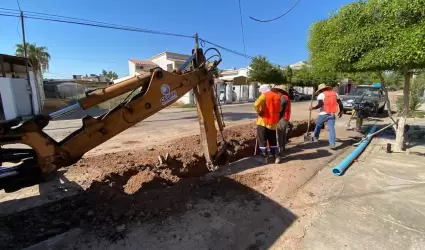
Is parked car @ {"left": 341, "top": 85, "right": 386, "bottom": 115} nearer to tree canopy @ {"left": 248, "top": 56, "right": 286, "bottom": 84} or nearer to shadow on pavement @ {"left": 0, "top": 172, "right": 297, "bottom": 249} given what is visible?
shadow on pavement @ {"left": 0, "top": 172, "right": 297, "bottom": 249}

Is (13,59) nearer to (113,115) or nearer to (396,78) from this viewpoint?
(113,115)

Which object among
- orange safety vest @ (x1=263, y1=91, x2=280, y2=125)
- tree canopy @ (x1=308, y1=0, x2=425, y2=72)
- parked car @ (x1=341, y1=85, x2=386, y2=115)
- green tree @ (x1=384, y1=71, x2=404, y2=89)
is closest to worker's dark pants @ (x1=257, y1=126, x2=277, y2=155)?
orange safety vest @ (x1=263, y1=91, x2=280, y2=125)

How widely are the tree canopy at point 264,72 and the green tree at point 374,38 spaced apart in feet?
84.4

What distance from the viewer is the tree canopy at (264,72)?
3194 centimetres

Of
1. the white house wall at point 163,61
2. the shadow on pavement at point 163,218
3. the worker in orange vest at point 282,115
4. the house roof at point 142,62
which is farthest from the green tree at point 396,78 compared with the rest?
the house roof at point 142,62

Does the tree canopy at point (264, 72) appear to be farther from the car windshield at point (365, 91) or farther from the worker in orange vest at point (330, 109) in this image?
the worker in orange vest at point (330, 109)

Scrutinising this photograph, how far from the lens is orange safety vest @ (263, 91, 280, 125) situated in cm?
508

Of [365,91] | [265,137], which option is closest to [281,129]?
[265,137]

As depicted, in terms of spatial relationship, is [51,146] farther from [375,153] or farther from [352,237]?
[375,153]

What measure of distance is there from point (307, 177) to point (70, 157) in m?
3.94

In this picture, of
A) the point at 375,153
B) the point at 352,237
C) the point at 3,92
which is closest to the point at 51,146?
the point at 352,237

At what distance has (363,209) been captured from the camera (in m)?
3.52

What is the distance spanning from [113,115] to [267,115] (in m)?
3.07

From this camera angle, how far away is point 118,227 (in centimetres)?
294
